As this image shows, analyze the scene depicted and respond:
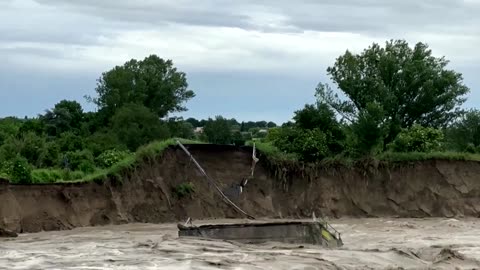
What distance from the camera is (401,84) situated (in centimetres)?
4978

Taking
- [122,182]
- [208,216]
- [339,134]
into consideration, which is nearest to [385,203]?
[339,134]

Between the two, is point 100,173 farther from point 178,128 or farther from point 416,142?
point 178,128

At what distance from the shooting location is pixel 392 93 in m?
48.6

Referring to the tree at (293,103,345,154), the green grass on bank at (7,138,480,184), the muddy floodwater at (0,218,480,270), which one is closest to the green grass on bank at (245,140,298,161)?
the green grass on bank at (7,138,480,184)

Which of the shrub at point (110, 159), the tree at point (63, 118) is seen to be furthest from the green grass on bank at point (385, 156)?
the tree at point (63, 118)

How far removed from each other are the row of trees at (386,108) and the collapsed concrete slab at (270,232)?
1405cm

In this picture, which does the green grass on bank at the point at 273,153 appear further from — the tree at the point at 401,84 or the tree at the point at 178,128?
the tree at the point at 178,128

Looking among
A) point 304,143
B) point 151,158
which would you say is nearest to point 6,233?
point 151,158

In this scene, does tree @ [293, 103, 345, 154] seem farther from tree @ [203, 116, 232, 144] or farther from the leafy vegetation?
tree @ [203, 116, 232, 144]

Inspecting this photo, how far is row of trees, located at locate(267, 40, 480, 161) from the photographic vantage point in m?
38.0

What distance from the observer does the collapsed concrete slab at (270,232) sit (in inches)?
858

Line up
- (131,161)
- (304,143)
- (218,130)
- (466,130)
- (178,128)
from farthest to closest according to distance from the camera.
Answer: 1. (218,130)
2. (178,128)
3. (466,130)
4. (304,143)
5. (131,161)

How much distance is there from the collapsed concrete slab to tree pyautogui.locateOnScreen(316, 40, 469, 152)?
24321 millimetres

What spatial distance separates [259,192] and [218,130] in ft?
139
